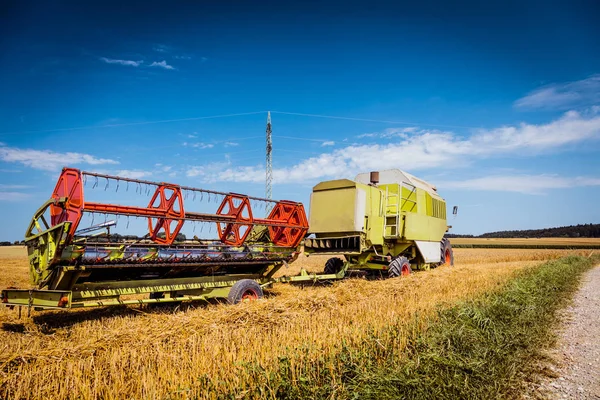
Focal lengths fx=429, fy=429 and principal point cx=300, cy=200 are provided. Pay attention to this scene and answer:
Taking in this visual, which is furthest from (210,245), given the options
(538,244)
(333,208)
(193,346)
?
(538,244)

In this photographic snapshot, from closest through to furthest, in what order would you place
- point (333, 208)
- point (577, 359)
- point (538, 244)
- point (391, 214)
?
point (577, 359) < point (333, 208) < point (391, 214) < point (538, 244)

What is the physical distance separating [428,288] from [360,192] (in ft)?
10.0

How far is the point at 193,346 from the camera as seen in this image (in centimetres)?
446

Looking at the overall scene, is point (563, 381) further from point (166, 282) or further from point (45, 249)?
point (45, 249)

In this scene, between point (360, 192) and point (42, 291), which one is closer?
point (42, 291)

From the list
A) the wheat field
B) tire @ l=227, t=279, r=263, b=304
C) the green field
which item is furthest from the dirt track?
the green field

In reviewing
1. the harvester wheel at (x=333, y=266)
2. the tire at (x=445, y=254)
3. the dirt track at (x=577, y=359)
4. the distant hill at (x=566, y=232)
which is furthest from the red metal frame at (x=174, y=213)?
the distant hill at (x=566, y=232)

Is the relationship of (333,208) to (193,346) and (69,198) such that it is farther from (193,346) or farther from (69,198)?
(193,346)

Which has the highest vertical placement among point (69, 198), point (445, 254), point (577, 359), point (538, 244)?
point (69, 198)

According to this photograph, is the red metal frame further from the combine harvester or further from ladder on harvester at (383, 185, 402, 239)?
ladder on harvester at (383, 185, 402, 239)

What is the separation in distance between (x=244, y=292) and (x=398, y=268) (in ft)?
17.9

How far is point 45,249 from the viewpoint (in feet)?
19.6

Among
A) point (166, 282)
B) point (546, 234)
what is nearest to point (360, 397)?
point (166, 282)

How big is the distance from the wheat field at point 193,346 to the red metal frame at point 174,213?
61.0 inches
